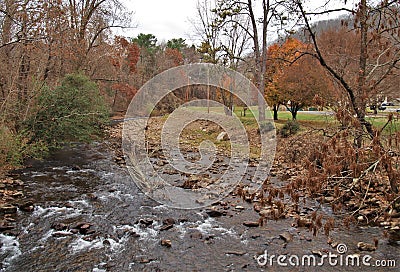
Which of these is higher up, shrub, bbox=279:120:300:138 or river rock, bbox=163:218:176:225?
shrub, bbox=279:120:300:138

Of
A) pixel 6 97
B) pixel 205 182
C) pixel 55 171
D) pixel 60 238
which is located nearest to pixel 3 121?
pixel 6 97

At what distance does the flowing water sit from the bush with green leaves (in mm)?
3110

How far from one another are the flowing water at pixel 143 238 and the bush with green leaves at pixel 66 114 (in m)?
3.11

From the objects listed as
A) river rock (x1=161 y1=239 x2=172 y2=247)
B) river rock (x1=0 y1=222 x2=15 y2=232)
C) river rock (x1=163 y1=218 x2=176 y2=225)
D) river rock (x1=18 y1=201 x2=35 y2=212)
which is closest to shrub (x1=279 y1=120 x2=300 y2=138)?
river rock (x1=163 y1=218 x2=176 y2=225)

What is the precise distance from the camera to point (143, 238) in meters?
5.53

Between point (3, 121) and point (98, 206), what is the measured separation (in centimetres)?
410

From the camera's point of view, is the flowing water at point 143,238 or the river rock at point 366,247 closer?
the flowing water at point 143,238

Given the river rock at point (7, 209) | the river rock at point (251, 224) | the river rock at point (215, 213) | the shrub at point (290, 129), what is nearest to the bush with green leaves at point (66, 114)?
the river rock at point (7, 209)

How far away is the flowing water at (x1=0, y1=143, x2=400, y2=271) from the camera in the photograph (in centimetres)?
468

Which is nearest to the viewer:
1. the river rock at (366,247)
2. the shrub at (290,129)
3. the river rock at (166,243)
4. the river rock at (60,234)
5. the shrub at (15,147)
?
the river rock at (366,247)

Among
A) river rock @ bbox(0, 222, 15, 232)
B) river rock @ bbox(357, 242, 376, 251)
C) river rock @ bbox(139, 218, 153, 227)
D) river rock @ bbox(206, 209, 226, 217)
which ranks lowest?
river rock @ bbox(357, 242, 376, 251)

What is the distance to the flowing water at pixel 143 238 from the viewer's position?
468 centimetres

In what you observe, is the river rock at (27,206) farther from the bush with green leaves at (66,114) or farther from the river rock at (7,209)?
the bush with green leaves at (66,114)

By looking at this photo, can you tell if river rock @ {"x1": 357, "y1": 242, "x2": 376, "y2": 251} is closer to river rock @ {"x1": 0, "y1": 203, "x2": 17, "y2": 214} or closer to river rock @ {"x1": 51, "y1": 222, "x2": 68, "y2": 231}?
river rock @ {"x1": 51, "y1": 222, "x2": 68, "y2": 231}
